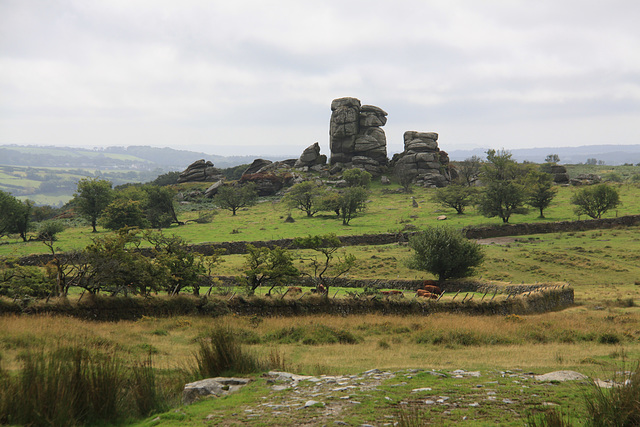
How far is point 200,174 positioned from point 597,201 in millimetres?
99172

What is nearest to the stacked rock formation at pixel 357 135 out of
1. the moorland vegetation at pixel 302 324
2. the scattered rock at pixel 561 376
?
the moorland vegetation at pixel 302 324

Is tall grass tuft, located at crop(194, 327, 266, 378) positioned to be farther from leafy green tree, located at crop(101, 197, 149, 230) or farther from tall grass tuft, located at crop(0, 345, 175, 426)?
leafy green tree, located at crop(101, 197, 149, 230)

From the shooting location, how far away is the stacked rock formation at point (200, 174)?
12181 cm

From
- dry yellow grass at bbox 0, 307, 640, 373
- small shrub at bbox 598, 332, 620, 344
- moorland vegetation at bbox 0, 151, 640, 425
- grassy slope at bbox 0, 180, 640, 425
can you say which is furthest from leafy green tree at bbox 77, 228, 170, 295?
small shrub at bbox 598, 332, 620, 344

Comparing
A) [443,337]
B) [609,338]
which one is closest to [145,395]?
[443,337]

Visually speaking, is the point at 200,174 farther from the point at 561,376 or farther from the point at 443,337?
the point at 561,376

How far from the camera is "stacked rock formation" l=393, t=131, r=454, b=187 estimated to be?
10339 cm

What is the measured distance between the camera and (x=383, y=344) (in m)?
16.6

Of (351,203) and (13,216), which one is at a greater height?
(351,203)

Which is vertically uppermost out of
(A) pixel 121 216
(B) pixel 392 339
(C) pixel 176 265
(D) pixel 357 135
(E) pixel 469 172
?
(D) pixel 357 135

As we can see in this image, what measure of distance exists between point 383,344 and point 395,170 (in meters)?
97.9

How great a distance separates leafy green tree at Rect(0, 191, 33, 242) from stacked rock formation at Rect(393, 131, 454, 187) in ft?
261

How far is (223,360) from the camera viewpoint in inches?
416

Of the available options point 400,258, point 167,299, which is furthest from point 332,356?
point 400,258
